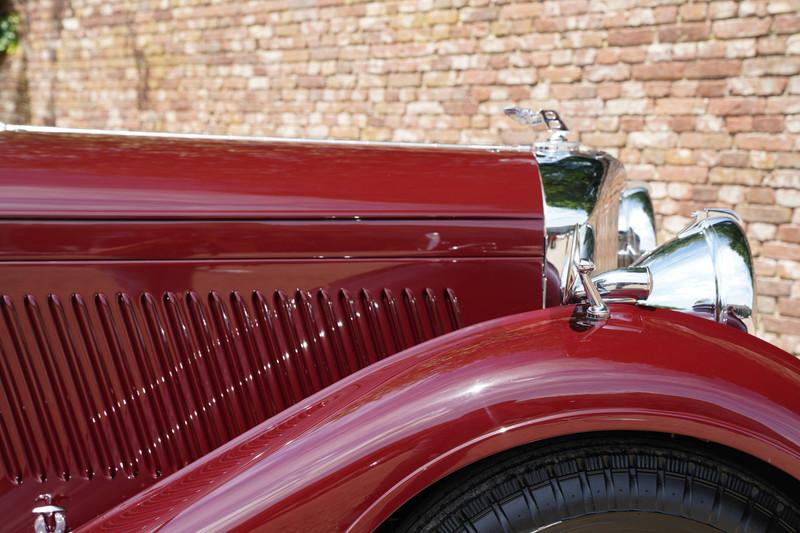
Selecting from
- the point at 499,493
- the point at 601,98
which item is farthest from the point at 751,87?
the point at 499,493

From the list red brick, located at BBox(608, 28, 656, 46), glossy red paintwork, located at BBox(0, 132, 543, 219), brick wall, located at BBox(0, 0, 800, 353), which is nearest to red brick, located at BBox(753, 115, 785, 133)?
brick wall, located at BBox(0, 0, 800, 353)

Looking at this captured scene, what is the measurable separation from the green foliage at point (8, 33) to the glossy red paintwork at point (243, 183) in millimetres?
7513

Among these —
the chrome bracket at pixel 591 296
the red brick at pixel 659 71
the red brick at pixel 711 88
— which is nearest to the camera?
the chrome bracket at pixel 591 296

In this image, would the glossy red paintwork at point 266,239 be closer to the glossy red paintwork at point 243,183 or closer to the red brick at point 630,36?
the glossy red paintwork at point 243,183

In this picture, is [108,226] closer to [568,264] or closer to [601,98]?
[568,264]

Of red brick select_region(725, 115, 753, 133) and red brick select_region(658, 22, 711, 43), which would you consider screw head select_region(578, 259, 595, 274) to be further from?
red brick select_region(658, 22, 711, 43)

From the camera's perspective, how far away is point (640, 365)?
4.27 feet

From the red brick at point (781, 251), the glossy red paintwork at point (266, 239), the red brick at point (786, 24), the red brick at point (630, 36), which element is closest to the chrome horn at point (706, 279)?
the glossy red paintwork at point (266, 239)

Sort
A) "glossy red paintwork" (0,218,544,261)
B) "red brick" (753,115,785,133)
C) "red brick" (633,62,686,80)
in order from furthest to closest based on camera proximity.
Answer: "red brick" (633,62,686,80) → "red brick" (753,115,785,133) → "glossy red paintwork" (0,218,544,261)

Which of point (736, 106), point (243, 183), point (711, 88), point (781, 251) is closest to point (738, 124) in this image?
point (736, 106)

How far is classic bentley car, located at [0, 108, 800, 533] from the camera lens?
1.28m

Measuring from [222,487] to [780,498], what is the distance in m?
1.02

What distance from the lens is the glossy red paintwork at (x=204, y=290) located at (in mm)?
1604

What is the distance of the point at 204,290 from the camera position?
5.46 feet
